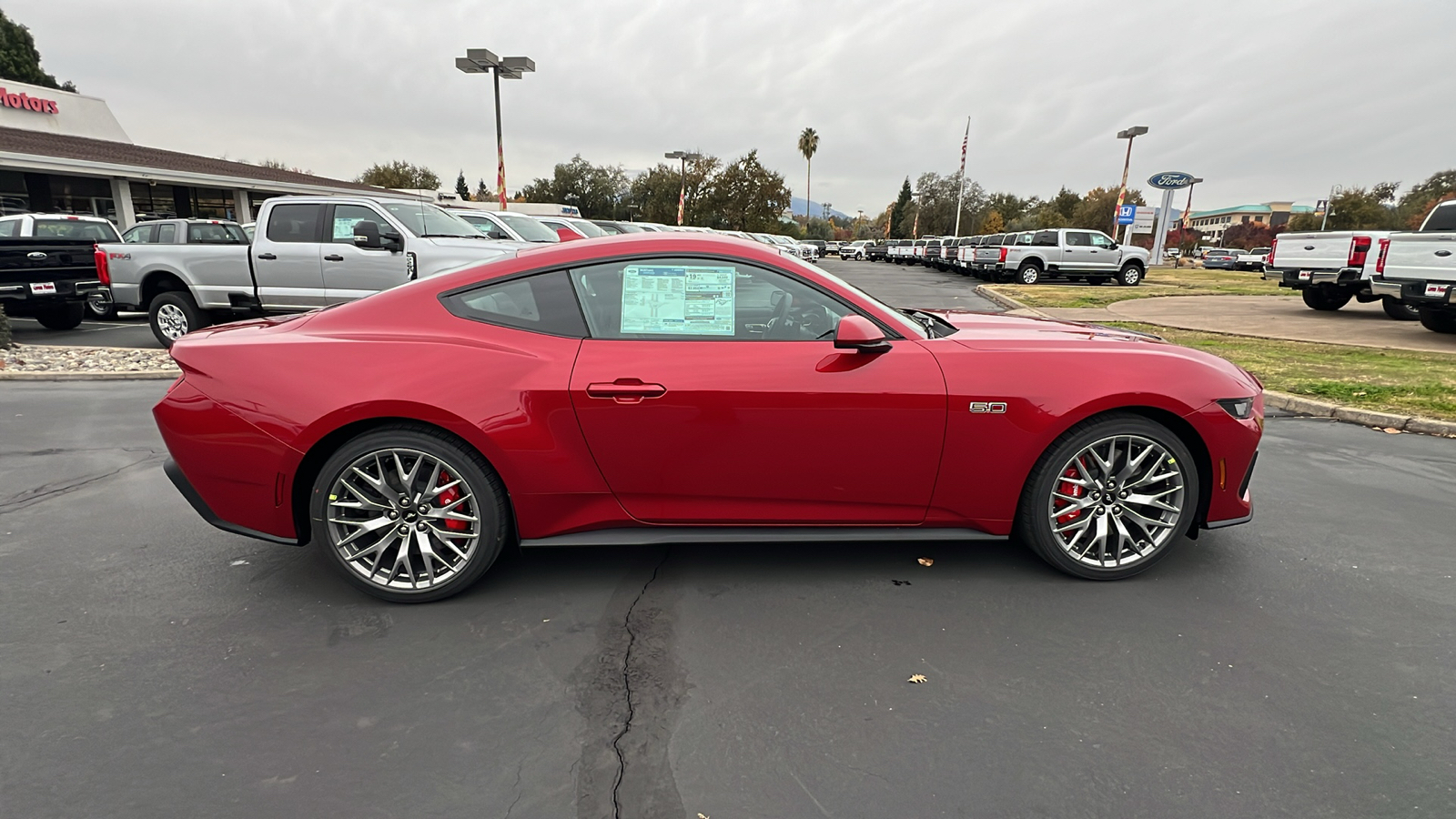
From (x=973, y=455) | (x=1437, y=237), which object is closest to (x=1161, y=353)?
(x=973, y=455)

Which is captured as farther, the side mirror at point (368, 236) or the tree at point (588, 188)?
the tree at point (588, 188)

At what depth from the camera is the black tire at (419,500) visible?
9.67 ft

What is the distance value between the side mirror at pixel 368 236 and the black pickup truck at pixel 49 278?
13.5 ft

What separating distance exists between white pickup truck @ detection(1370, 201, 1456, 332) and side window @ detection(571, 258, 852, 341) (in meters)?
11.5

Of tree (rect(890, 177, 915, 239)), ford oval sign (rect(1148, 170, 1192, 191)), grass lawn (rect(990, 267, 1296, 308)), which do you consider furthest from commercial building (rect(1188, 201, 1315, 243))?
grass lawn (rect(990, 267, 1296, 308))

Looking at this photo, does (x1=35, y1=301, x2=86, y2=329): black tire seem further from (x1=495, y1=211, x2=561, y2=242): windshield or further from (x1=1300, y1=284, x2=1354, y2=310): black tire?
(x1=1300, y1=284, x2=1354, y2=310): black tire

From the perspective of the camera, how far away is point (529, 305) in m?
3.10

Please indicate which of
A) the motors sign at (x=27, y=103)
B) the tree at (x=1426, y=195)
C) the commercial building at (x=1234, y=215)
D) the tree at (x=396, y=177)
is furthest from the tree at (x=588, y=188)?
the commercial building at (x=1234, y=215)

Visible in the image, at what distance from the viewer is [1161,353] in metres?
3.23

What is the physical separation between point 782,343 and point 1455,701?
8.52 ft

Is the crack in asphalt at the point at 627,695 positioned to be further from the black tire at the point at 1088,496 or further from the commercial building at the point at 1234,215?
the commercial building at the point at 1234,215

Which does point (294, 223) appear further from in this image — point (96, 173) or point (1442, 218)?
point (96, 173)

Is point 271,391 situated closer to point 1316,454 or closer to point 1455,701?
point 1455,701

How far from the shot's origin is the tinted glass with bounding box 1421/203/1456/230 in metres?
11.7
